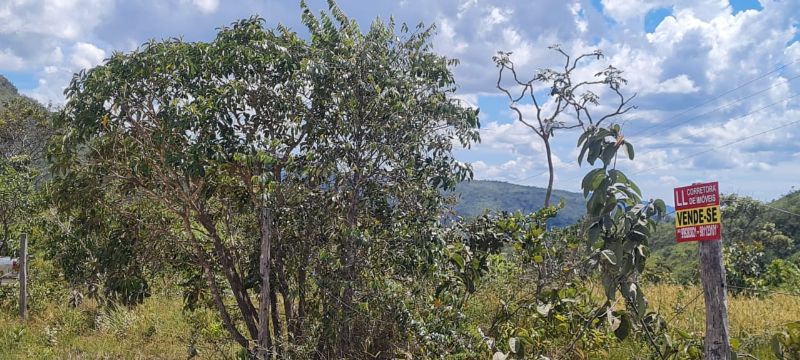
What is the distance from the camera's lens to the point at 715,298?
3.27 m

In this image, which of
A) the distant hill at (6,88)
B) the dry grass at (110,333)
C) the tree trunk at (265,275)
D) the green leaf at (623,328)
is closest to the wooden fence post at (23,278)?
the dry grass at (110,333)

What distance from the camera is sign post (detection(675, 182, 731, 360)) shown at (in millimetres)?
3098

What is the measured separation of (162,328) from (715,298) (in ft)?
25.0

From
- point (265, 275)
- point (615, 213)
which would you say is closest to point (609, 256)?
point (615, 213)

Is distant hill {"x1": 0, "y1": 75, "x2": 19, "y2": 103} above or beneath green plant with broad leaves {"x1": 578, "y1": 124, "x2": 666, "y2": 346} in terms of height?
above

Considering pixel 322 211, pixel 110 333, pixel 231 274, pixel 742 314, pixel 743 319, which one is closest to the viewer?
pixel 322 211

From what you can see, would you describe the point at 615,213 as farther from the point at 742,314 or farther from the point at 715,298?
the point at 742,314

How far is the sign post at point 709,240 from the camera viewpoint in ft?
10.2

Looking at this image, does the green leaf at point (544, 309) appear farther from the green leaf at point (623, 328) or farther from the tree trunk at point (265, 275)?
the tree trunk at point (265, 275)

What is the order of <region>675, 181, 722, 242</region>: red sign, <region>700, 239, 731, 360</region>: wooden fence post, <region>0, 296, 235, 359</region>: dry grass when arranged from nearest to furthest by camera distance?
<region>675, 181, 722, 242</region>: red sign
<region>700, 239, 731, 360</region>: wooden fence post
<region>0, 296, 235, 359</region>: dry grass

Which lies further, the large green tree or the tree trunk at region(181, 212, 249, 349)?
the tree trunk at region(181, 212, 249, 349)

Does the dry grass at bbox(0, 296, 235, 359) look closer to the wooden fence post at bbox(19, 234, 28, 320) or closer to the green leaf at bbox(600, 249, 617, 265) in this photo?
the wooden fence post at bbox(19, 234, 28, 320)

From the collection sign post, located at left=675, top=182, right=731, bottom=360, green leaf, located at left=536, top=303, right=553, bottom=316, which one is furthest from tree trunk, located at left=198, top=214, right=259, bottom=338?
sign post, located at left=675, top=182, right=731, bottom=360

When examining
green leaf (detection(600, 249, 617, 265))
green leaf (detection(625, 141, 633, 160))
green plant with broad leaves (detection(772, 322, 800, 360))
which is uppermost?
green leaf (detection(625, 141, 633, 160))
